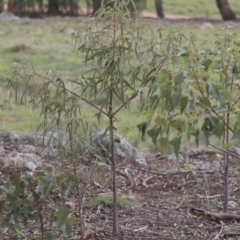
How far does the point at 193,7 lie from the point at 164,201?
997 inches

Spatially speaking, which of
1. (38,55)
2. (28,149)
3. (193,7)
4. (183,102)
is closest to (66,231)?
(183,102)

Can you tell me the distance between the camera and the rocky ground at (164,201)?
392 centimetres

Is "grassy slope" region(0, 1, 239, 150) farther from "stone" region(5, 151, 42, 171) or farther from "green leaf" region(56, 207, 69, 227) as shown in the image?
"green leaf" region(56, 207, 69, 227)

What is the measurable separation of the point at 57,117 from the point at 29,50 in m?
10.1

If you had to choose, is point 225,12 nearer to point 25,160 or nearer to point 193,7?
point 193,7

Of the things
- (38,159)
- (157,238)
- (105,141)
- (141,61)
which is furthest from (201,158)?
A: (141,61)

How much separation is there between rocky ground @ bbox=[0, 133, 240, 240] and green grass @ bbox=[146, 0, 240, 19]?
21973mm

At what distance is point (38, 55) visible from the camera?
503 inches

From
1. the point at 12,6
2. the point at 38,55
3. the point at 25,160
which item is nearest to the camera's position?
the point at 25,160

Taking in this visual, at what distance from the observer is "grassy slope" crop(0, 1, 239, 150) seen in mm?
7887

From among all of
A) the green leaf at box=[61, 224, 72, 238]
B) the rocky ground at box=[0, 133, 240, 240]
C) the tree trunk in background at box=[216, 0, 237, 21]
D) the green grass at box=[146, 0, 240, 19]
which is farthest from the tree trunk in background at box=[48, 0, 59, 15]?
the green leaf at box=[61, 224, 72, 238]

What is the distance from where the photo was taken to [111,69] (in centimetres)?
326

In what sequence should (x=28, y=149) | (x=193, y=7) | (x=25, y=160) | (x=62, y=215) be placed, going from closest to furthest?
1. (x=62, y=215)
2. (x=25, y=160)
3. (x=28, y=149)
4. (x=193, y=7)

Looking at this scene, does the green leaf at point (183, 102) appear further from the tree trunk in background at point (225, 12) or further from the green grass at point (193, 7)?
the green grass at point (193, 7)
